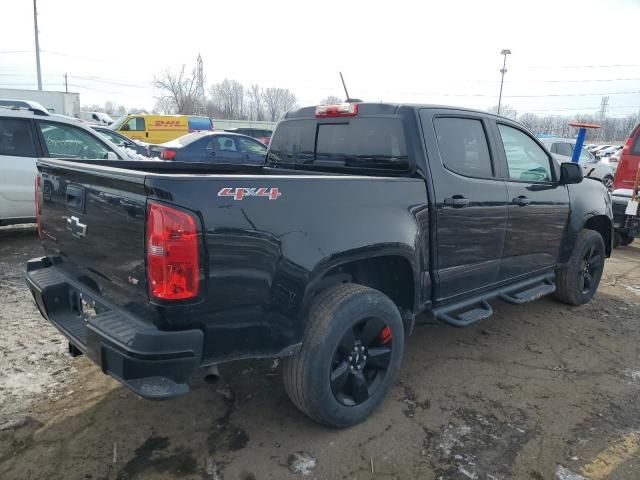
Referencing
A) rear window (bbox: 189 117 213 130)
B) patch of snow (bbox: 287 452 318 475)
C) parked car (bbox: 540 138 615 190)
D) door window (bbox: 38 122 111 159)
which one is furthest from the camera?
rear window (bbox: 189 117 213 130)

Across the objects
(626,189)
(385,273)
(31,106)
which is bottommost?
(385,273)

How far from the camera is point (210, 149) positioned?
12508mm

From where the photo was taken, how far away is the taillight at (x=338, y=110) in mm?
3637

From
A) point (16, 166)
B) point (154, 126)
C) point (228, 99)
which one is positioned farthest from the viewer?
point (228, 99)

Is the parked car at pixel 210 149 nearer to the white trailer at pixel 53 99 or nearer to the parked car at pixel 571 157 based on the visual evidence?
the parked car at pixel 571 157

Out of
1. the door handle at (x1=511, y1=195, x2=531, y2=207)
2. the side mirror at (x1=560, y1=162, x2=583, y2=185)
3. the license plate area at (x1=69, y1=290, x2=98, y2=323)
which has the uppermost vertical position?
the side mirror at (x1=560, y1=162, x2=583, y2=185)

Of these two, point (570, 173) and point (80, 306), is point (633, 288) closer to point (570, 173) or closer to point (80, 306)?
point (570, 173)

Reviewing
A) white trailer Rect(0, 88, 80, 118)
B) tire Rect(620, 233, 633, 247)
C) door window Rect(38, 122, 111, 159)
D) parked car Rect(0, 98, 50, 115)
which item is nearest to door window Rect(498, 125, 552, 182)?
tire Rect(620, 233, 633, 247)

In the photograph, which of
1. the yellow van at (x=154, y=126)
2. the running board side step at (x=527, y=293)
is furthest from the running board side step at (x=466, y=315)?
the yellow van at (x=154, y=126)

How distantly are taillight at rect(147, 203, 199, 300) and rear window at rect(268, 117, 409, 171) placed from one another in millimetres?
1745

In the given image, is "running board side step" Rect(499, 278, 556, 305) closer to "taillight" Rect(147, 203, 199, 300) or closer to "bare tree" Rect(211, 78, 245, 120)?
"taillight" Rect(147, 203, 199, 300)

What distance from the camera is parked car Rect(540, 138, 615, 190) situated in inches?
556

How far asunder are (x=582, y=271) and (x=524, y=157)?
1.69m

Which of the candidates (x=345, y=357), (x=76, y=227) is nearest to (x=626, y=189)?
(x=345, y=357)
